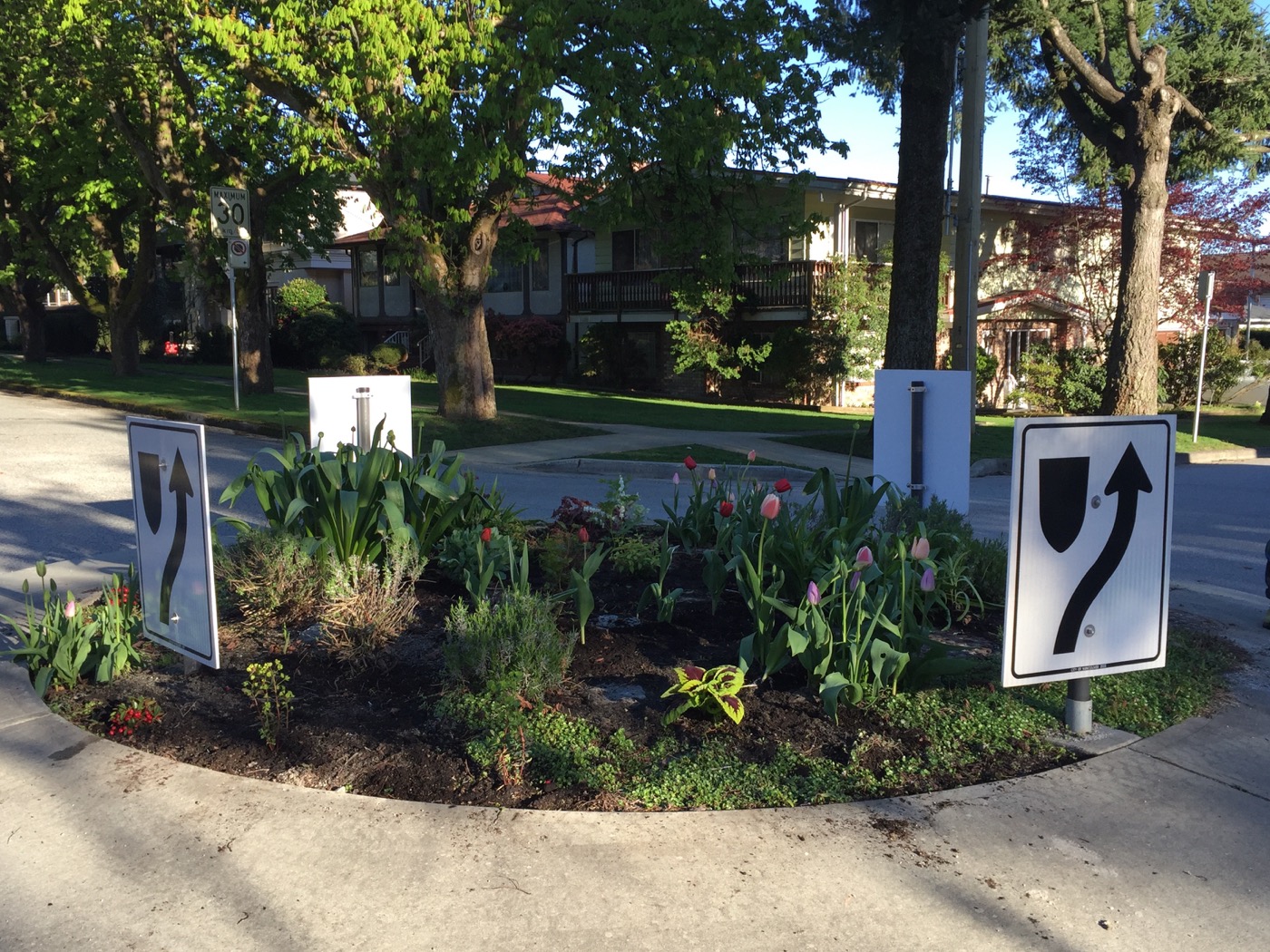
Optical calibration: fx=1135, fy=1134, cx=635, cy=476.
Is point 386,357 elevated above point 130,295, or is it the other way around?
point 130,295

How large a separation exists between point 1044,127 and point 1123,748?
83.9 ft

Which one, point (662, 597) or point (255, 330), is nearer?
point (662, 597)

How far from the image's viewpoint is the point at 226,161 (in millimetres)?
22875

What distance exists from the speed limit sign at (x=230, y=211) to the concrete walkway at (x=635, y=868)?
15.3 meters

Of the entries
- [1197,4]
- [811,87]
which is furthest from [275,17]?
[1197,4]

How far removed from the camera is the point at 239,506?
36.2ft

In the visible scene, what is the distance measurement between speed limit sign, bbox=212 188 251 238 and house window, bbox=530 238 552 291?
1854 centimetres

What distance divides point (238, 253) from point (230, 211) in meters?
1.03

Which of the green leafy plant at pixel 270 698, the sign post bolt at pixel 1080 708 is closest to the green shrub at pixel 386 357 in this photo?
the green leafy plant at pixel 270 698

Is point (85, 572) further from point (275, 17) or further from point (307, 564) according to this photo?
point (275, 17)

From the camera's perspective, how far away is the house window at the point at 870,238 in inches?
1214

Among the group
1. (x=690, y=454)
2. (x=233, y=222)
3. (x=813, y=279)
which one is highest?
(x=233, y=222)

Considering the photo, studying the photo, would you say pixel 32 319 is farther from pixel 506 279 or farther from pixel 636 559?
pixel 636 559

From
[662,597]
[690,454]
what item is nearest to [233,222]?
[690,454]
